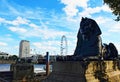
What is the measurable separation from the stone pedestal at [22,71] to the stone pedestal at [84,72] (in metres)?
9.94

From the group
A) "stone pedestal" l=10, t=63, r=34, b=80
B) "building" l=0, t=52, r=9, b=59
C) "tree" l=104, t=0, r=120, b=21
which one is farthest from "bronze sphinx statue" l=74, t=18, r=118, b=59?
"building" l=0, t=52, r=9, b=59

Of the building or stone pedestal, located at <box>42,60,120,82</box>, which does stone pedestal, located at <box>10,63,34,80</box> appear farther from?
the building

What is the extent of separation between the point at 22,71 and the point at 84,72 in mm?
13482

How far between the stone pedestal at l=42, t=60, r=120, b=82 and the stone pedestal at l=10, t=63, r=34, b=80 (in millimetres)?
A: 9943

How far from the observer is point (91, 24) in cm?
1603

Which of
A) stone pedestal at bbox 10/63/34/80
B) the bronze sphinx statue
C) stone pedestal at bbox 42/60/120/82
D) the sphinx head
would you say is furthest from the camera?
stone pedestal at bbox 10/63/34/80

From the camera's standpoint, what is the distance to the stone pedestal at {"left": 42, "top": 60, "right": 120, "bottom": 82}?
13344 millimetres

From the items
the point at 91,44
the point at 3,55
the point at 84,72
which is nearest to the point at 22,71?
the point at 91,44

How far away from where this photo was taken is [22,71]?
25156 millimetres

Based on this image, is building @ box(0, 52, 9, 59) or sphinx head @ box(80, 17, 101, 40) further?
building @ box(0, 52, 9, 59)

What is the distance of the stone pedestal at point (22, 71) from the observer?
24672 mm

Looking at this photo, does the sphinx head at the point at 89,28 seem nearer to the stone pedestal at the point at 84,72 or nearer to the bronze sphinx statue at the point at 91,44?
the bronze sphinx statue at the point at 91,44

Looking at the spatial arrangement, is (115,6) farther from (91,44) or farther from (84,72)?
(84,72)

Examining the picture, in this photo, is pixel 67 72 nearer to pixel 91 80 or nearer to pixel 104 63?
pixel 91 80
